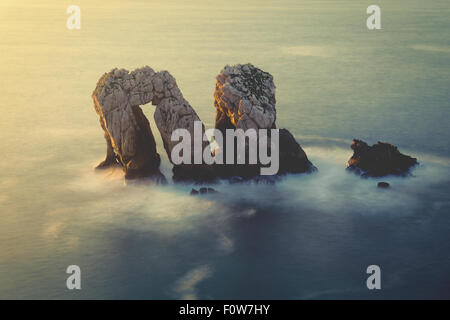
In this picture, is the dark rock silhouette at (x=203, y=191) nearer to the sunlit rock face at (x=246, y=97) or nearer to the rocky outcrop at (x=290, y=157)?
the sunlit rock face at (x=246, y=97)

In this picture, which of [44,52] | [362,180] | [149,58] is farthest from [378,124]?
[44,52]

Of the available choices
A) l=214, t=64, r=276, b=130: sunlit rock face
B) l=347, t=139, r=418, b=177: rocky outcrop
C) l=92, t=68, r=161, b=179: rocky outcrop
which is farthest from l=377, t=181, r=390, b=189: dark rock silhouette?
l=92, t=68, r=161, b=179: rocky outcrop

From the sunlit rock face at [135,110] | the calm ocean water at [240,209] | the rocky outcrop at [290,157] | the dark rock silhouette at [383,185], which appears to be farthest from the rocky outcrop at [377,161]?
the sunlit rock face at [135,110]

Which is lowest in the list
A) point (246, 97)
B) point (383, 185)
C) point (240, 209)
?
point (240, 209)

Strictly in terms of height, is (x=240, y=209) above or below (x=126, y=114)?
below

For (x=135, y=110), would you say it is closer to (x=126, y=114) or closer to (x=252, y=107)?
(x=126, y=114)

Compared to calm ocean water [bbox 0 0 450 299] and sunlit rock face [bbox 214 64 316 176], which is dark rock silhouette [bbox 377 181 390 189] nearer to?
calm ocean water [bbox 0 0 450 299]

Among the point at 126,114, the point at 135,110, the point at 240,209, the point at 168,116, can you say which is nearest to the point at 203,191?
the point at 240,209

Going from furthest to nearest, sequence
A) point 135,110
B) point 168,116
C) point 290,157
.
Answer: point 290,157
point 135,110
point 168,116
